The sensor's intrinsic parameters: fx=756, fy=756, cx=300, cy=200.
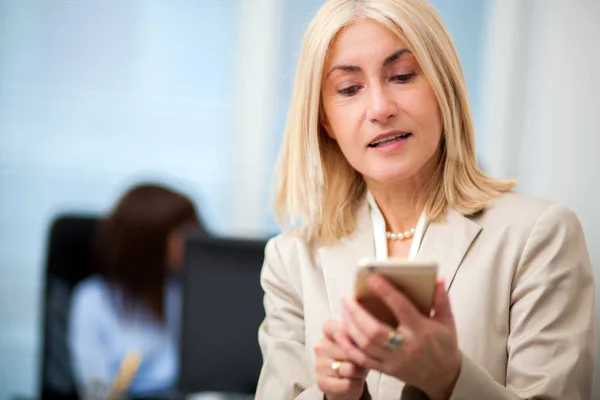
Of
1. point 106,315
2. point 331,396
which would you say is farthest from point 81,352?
point 331,396

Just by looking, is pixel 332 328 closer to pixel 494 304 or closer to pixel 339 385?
pixel 339 385

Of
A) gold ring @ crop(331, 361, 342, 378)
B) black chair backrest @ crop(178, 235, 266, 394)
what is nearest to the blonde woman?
gold ring @ crop(331, 361, 342, 378)

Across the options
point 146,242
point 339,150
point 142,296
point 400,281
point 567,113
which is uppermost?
point 567,113

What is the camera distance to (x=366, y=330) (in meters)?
1.03

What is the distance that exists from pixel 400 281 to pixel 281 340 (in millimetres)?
471

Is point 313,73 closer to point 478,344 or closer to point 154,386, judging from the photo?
point 478,344

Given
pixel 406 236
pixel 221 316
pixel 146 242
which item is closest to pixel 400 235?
pixel 406 236

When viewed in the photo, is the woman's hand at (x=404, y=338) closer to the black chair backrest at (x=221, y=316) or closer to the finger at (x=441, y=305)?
the finger at (x=441, y=305)

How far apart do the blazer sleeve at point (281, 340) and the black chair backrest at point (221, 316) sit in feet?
0.81

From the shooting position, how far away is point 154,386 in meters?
2.95

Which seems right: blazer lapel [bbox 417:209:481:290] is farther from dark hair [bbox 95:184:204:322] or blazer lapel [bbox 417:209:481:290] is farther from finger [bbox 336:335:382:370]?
dark hair [bbox 95:184:204:322]

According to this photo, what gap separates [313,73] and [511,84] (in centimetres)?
267

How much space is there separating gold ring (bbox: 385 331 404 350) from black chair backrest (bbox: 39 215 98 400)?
2.05m

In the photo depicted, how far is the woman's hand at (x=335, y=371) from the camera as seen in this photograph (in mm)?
1138
